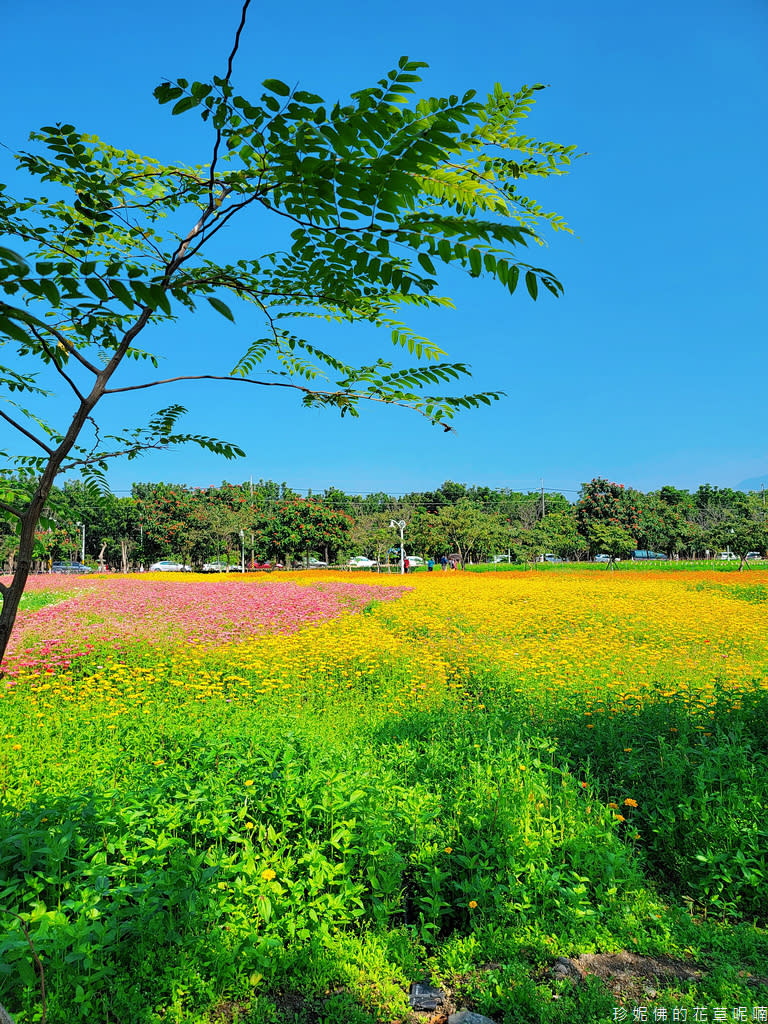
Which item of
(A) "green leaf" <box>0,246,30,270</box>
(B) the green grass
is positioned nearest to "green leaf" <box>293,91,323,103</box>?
(A) "green leaf" <box>0,246,30,270</box>

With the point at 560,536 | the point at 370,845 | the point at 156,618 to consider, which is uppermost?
the point at 560,536

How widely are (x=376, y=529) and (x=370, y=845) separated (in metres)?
39.7

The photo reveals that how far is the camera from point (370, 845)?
3.22m

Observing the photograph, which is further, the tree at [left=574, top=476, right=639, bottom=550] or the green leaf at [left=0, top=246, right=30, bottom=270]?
the tree at [left=574, top=476, right=639, bottom=550]

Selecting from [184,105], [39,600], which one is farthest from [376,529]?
[184,105]

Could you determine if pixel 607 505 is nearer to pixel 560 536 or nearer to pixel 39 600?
pixel 560 536

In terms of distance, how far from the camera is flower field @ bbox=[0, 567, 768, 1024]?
100.0 inches

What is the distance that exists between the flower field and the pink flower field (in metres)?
1.39

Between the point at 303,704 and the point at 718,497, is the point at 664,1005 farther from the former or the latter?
the point at 718,497

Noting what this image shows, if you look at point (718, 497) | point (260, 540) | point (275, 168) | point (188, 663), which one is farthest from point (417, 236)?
point (718, 497)

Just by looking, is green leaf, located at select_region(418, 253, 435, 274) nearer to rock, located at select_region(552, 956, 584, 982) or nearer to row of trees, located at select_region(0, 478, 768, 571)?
rock, located at select_region(552, 956, 584, 982)

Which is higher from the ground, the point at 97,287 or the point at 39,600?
the point at 97,287

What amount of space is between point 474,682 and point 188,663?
3.91 meters

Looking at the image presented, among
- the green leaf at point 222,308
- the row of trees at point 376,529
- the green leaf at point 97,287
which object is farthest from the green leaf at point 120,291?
the row of trees at point 376,529
